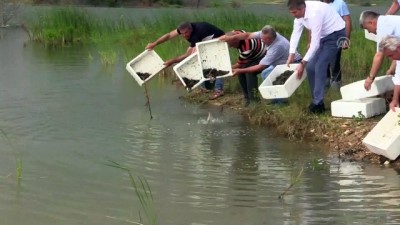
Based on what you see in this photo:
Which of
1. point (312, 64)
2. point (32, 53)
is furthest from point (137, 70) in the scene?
point (32, 53)

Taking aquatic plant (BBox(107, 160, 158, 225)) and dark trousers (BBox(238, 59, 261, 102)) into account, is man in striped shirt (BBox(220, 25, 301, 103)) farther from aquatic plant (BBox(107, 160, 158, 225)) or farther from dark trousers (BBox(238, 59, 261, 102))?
aquatic plant (BBox(107, 160, 158, 225))

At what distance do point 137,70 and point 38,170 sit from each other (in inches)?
158

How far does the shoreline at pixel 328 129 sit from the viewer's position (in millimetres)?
7266

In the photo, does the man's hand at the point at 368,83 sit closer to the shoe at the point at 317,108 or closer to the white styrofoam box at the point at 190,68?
the shoe at the point at 317,108

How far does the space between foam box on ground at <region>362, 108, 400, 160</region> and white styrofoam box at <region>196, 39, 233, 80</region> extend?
2.91 m

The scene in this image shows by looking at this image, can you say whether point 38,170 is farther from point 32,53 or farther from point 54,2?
point 54,2

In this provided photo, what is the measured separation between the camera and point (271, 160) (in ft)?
23.7

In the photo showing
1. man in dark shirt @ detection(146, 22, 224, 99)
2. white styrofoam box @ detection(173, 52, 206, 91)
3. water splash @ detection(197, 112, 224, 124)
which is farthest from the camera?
man in dark shirt @ detection(146, 22, 224, 99)

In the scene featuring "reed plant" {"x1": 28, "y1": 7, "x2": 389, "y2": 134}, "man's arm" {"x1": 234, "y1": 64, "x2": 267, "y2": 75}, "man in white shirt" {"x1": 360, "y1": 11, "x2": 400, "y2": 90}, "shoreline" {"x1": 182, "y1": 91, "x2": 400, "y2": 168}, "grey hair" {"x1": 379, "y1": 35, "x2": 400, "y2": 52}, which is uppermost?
"man in white shirt" {"x1": 360, "y1": 11, "x2": 400, "y2": 90}

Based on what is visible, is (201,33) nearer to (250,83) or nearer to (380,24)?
(250,83)

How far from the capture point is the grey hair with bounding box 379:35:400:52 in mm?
6754

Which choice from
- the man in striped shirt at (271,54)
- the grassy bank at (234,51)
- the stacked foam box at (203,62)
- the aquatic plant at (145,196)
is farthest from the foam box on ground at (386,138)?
the stacked foam box at (203,62)

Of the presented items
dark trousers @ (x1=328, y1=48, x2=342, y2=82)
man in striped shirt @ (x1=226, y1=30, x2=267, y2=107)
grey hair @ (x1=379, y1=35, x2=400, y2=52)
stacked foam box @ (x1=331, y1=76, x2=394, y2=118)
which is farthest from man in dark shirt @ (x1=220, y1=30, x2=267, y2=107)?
grey hair @ (x1=379, y1=35, x2=400, y2=52)

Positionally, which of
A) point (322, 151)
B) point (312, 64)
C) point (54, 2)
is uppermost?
point (312, 64)
